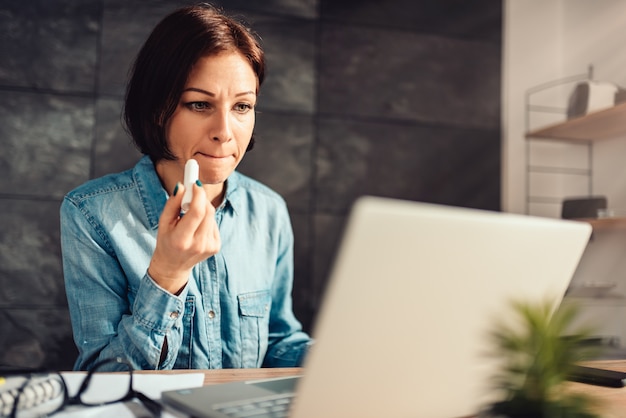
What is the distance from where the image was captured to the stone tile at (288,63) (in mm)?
2547

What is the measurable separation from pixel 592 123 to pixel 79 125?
6.89ft

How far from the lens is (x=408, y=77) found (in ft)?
9.02

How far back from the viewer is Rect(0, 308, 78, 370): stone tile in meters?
2.26

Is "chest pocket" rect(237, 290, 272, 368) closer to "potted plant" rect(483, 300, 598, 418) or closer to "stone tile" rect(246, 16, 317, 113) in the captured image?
"potted plant" rect(483, 300, 598, 418)

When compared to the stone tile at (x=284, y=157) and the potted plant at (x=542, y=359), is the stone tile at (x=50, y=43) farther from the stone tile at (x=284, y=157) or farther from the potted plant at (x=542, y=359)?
the potted plant at (x=542, y=359)

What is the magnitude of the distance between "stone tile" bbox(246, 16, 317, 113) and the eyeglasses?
Answer: 1.94 metres

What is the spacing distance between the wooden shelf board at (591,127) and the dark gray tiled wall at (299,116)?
313mm

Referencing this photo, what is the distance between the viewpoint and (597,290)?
7.41ft

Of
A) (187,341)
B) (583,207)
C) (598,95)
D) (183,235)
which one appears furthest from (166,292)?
(598,95)

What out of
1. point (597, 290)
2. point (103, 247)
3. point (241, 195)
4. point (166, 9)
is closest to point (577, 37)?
point (597, 290)

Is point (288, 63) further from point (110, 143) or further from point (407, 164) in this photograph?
point (110, 143)

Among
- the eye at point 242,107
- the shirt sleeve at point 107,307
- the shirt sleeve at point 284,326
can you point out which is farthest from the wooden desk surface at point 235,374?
the eye at point 242,107

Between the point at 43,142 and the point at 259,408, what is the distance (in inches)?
81.6

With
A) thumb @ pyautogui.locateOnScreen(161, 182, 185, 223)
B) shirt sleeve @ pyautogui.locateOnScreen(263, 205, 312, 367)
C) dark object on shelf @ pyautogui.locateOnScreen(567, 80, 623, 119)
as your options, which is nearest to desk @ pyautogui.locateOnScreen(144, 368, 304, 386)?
thumb @ pyautogui.locateOnScreen(161, 182, 185, 223)
